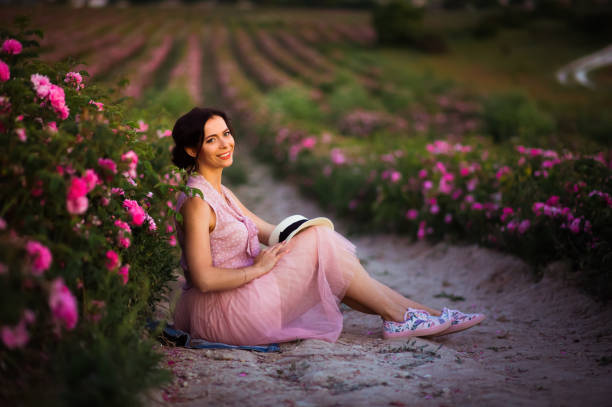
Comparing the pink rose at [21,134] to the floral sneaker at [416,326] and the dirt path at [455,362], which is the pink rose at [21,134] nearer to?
the dirt path at [455,362]

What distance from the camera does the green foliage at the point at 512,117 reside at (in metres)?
11.6

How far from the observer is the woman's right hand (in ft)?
8.73

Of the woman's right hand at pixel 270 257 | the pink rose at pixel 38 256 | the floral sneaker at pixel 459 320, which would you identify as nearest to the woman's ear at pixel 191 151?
the woman's right hand at pixel 270 257

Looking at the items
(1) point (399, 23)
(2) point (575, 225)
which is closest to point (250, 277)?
(2) point (575, 225)

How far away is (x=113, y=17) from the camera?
107ft

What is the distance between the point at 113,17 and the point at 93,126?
3499 centimetres

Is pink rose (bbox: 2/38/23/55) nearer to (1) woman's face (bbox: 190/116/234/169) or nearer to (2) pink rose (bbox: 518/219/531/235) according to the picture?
(1) woman's face (bbox: 190/116/234/169)

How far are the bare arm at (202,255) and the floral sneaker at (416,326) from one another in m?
0.88

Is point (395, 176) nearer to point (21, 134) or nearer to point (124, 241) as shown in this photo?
point (124, 241)

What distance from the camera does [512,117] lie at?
12023 millimetres

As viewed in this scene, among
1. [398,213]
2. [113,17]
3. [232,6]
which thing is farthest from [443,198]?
[232,6]

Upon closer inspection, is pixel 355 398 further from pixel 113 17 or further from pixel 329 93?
pixel 113 17

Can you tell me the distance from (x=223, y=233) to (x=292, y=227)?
41 centimetres

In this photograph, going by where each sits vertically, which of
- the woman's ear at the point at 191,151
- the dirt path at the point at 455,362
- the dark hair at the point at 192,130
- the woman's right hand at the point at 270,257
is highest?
the dark hair at the point at 192,130
